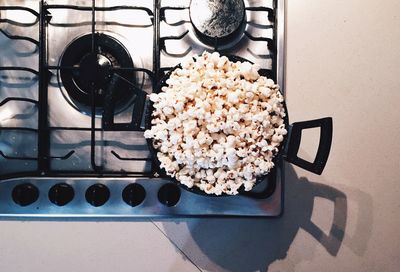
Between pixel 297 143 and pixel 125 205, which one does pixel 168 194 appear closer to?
pixel 125 205

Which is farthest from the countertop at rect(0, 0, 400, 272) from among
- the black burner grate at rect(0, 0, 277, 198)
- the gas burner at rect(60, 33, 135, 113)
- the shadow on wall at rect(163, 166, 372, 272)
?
the gas burner at rect(60, 33, 135, 113)

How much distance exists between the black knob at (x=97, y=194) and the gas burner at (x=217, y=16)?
398 millimetres

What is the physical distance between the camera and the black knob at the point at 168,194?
2.89 feet

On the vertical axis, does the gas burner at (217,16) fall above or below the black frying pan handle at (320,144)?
above

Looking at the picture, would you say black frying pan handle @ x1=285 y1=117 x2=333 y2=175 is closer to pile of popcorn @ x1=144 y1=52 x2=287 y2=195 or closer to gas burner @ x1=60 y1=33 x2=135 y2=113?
pile of popcorn @ x1=144 y1=52 x2=287 y2=195

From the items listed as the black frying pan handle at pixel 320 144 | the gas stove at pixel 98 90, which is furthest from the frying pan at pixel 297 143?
the gas stove at pixel 98 90

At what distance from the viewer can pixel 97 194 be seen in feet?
2.85

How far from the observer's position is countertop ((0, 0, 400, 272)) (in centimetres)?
93

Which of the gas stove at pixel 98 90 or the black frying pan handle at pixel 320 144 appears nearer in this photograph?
the black frying pan handle at pixel 320 144

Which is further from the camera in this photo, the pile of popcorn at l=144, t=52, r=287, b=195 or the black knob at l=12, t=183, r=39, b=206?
the black knob at l=12, t=183, r=39, b=206

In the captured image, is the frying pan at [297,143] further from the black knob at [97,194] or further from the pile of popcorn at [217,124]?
the black knob at [97,194]

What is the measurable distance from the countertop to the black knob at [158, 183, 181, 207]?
71 millimetres

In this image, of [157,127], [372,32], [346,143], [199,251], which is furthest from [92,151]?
[372,32]

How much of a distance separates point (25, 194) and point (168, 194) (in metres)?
0.31
